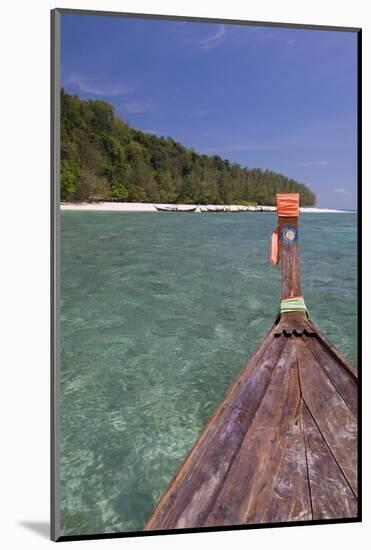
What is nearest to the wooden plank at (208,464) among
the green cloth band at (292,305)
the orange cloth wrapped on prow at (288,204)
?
the green cloth band at (292,305)

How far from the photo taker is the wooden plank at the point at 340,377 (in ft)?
6.17

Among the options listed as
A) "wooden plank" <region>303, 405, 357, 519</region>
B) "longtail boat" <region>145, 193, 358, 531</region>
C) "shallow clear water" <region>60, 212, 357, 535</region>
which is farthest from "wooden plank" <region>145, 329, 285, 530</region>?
"wooden plank" <region>303, 405, 357, 519</region>

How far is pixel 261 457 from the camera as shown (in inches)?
67.4

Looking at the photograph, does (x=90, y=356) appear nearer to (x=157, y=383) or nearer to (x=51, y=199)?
(x=157, y=383)

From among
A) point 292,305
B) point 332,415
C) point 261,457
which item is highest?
point 292,305

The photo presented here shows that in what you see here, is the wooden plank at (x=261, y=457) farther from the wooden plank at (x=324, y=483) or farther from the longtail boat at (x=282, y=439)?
the wooden plank at (x=324, y=483)

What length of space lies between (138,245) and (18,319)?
88cm

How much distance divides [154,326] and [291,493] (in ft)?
4.73

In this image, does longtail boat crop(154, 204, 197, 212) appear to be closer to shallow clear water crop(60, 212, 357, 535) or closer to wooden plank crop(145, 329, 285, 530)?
shallow clear water crop(60, 212, 357, 535)

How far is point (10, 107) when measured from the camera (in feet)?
5.39

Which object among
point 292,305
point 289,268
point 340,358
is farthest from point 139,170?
point 340,358

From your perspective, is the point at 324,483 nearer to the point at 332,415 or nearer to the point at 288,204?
the point at 332,415

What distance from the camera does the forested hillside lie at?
1.76m

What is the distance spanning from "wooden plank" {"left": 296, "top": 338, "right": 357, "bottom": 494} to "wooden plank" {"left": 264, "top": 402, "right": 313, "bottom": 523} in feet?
0.62
